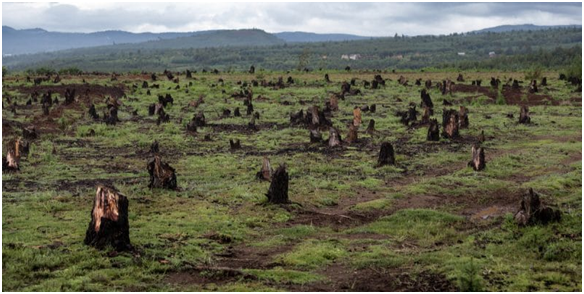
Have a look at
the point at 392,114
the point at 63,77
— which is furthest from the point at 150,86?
the point at 392,114

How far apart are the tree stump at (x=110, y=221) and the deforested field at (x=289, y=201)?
0.03m

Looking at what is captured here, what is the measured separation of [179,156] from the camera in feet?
97.0

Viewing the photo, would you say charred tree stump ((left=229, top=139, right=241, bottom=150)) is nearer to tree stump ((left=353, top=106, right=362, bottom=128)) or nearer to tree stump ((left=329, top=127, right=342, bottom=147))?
tree stump ((left=329, top=127, right=342, bottom=147))

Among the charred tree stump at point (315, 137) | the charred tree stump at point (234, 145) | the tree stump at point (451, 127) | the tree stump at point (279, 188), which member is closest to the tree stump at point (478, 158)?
the tree stump at point (279, 188)

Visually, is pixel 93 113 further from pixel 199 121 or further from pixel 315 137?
pixel 315 137

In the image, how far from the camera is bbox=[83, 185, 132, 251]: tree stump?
45.9 ft

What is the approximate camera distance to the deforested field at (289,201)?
12664 mm

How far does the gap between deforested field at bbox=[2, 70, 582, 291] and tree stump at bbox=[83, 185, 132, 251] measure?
0.09 feet

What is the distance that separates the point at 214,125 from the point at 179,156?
10.1 metres

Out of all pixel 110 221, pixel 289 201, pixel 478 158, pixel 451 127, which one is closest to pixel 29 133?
pixel 289 201

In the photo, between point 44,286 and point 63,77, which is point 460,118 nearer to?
point 44,286

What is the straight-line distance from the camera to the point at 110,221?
14.0 metres

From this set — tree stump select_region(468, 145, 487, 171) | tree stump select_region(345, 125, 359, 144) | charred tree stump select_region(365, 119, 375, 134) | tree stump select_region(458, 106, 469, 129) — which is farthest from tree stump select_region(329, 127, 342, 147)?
tree stump select_region(458, 106, 469, 129)

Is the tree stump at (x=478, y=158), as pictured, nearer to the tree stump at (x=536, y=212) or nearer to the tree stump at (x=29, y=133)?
the tree stump at (x=536, y=212)
